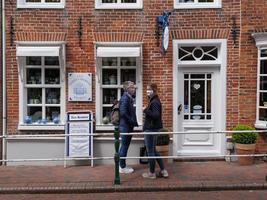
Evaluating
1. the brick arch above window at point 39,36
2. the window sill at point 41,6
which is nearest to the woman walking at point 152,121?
the brick arch above window at point 39,36

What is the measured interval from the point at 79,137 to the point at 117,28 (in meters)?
2.67

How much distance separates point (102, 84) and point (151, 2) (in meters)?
2.23

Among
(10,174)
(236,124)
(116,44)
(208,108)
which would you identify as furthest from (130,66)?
(10,174)

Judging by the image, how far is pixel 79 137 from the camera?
10.7 meters

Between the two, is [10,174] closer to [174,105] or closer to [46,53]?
[46,53]

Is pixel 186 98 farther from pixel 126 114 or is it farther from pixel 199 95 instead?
pixel 126 114

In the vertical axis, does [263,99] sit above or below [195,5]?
below

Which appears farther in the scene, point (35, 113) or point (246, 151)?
point (35, 113)

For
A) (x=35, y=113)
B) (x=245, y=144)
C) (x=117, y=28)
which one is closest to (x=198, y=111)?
(x=245, y=144)

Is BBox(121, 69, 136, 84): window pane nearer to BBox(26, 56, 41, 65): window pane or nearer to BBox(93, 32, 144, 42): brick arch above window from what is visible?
BBox(93, 32, 144, 42): brick arch above window

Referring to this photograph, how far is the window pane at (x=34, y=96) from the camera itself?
36.8ft

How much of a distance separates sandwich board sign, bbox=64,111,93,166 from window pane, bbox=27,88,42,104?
94cm

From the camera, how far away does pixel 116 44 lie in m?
11.0

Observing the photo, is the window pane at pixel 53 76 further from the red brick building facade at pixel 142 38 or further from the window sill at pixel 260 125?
the window sill at pixel 260 125
